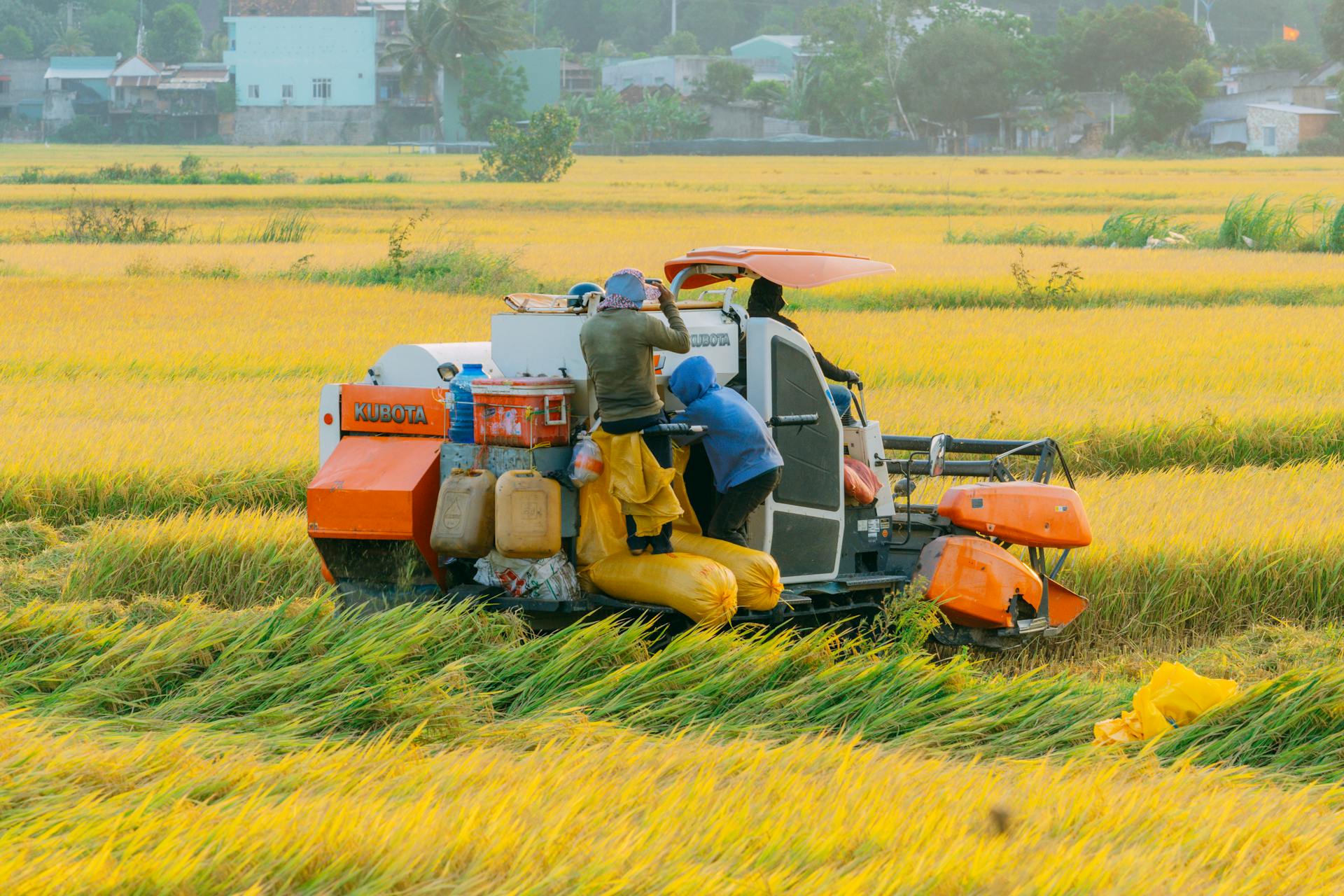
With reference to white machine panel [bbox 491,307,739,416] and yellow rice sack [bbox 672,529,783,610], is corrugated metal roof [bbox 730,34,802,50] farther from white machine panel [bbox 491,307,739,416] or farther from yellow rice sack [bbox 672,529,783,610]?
yellow rice sack [bbox 672,529,783,610]

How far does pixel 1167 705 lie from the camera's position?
5688 mm

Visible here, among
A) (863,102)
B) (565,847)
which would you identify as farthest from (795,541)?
(863,102)

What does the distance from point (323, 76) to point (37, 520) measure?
92.4m

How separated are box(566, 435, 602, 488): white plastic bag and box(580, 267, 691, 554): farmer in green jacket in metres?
0.11

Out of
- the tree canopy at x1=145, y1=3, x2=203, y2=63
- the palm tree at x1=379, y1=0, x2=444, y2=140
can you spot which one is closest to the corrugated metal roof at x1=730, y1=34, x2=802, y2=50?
the palm tree at x1=379, y1=0, x2=444, y2=140

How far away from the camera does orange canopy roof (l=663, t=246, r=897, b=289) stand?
6.81 metres

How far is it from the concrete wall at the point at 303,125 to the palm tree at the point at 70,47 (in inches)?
1218

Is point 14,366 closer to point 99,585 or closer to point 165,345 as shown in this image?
point 165,345

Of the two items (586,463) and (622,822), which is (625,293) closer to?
(586,463)

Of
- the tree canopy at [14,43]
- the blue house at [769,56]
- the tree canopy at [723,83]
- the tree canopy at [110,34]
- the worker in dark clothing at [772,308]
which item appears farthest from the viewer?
the tree canopy at [110,34]

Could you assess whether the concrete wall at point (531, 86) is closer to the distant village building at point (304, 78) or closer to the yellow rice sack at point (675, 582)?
the distant village building at point (304, 78)

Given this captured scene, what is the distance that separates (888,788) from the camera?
14.0 ft

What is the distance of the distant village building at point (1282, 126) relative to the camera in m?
79.7

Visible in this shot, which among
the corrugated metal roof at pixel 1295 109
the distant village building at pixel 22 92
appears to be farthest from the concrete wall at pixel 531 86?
the corrugated metal roof at pixel 1295 109
